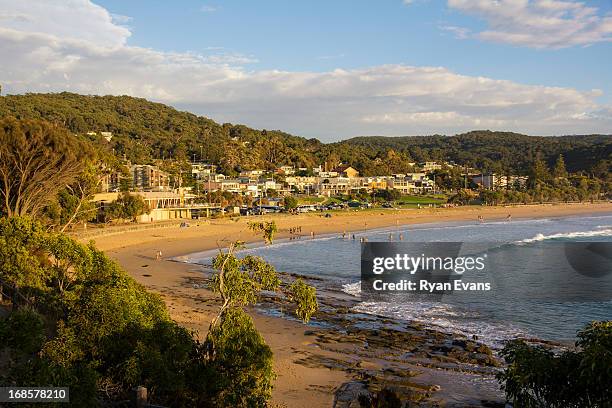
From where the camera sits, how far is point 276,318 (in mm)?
22219

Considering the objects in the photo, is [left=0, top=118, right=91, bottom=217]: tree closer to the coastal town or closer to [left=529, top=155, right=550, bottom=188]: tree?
the coastal town

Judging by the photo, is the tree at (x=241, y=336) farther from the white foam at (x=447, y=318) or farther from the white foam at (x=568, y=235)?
the white foam at (x=568, y=235)

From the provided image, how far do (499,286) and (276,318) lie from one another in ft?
47.0

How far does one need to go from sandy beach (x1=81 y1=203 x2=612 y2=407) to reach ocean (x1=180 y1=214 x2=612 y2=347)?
4171 mm

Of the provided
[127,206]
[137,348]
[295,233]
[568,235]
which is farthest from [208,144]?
[137,348]

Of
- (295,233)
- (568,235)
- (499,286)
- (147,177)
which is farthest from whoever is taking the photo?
(147,177)

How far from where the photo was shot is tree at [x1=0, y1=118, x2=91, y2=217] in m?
25.6

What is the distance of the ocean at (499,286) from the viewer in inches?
864

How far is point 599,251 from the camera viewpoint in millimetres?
43906

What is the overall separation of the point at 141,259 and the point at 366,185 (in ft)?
275

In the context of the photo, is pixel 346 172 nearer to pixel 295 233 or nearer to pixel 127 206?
pixel 295 233

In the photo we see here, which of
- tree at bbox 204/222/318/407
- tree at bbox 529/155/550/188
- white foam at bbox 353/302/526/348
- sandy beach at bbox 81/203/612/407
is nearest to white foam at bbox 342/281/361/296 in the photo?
white foam at bbox 353/302/526/348

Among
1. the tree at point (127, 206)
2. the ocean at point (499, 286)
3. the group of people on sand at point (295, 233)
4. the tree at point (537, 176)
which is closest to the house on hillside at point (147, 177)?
the tree at point (127, 206)

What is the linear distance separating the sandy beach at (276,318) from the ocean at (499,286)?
13.7 ft
